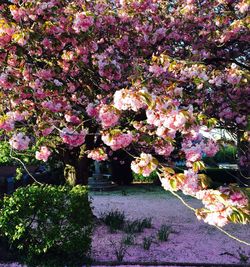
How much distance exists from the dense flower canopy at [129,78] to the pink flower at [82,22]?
0.04 feet

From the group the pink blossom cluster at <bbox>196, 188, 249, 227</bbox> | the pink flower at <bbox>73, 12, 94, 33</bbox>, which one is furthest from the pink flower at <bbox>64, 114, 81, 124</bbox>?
the pink blossom cluster at <bbox>196, 188, 249, 227</bbox>

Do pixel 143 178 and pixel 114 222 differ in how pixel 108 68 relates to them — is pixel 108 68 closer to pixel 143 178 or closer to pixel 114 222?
pixel 114 222

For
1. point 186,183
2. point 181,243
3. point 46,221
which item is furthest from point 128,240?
point 186,183

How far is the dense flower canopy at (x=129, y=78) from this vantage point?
11.3ft

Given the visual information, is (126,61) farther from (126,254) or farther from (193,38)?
(126,254)

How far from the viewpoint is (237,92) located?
714 centimetres

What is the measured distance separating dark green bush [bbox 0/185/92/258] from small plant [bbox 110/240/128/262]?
19.9 inches

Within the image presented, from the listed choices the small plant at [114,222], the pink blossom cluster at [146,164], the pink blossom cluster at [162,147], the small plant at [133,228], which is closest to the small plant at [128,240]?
the small plant at [133,228]

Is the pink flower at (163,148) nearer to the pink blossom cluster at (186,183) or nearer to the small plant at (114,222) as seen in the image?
the pink blossom cluster at (186,183)

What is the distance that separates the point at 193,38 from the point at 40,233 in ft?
13.5

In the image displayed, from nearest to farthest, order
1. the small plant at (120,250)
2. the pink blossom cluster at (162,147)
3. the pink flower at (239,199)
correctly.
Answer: the pink flower at (239,199) < the pink blossom cluster at (162,147) < the small plant at (120,250)

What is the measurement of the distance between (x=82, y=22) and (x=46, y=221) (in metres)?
2.61

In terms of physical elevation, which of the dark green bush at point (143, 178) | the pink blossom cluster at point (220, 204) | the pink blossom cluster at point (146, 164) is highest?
the pink blossom cluster at point (146, 164)

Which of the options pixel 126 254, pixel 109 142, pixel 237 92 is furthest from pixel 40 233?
pixel 237 92
